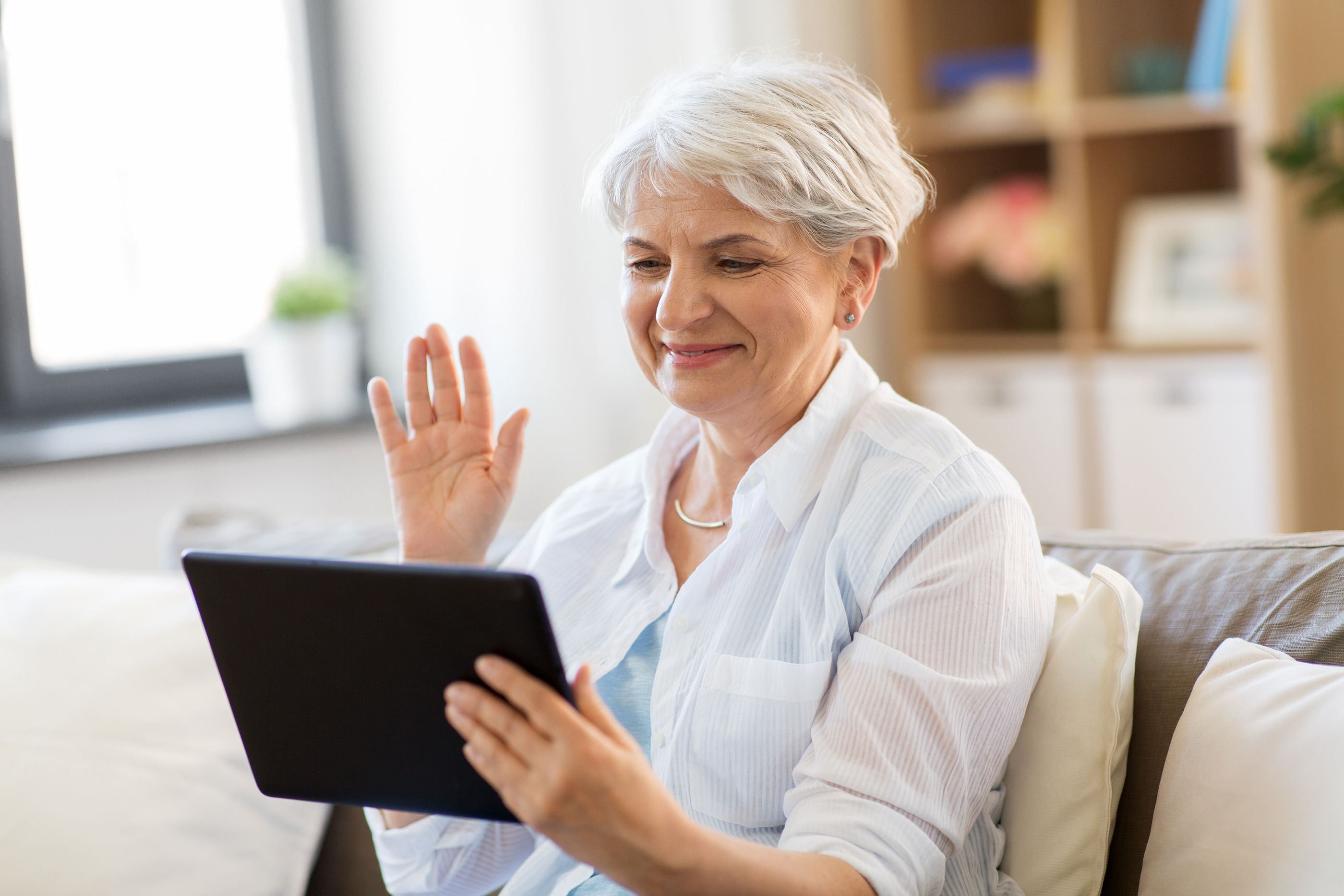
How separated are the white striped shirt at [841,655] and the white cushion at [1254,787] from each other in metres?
0.13

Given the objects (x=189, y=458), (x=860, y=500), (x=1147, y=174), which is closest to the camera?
(x=860, y=500)

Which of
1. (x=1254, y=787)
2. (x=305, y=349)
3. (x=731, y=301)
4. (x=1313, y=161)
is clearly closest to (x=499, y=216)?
(x=305, y=349)

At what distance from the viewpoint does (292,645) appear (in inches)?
38.3

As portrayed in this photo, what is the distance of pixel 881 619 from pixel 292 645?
459mm

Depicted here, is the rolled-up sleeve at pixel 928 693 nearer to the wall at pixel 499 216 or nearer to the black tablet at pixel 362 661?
the black tablet at pixel 362 661

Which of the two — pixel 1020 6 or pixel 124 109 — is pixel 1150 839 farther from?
pixel 1020 6

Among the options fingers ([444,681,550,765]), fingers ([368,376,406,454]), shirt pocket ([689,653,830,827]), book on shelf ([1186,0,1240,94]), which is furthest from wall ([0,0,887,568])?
fingers ([444,681,550,765])

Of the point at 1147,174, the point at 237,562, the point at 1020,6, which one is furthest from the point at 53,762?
the point at 1020,6

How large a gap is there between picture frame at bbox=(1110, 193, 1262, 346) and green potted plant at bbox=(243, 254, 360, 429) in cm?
178

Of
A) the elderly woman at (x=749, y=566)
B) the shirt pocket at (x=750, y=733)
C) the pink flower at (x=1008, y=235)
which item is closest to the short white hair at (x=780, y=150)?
the elderly woman at (x=749, y=566)

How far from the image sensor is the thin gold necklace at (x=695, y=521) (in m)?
1.31

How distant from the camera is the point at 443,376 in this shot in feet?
4.45

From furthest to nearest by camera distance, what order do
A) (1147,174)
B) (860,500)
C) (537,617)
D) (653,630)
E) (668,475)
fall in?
1. (1147,174)
2. (668,475)
3. (653,630)
4. (860,500)
5. (537,617)

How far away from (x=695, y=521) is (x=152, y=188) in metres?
1.89
